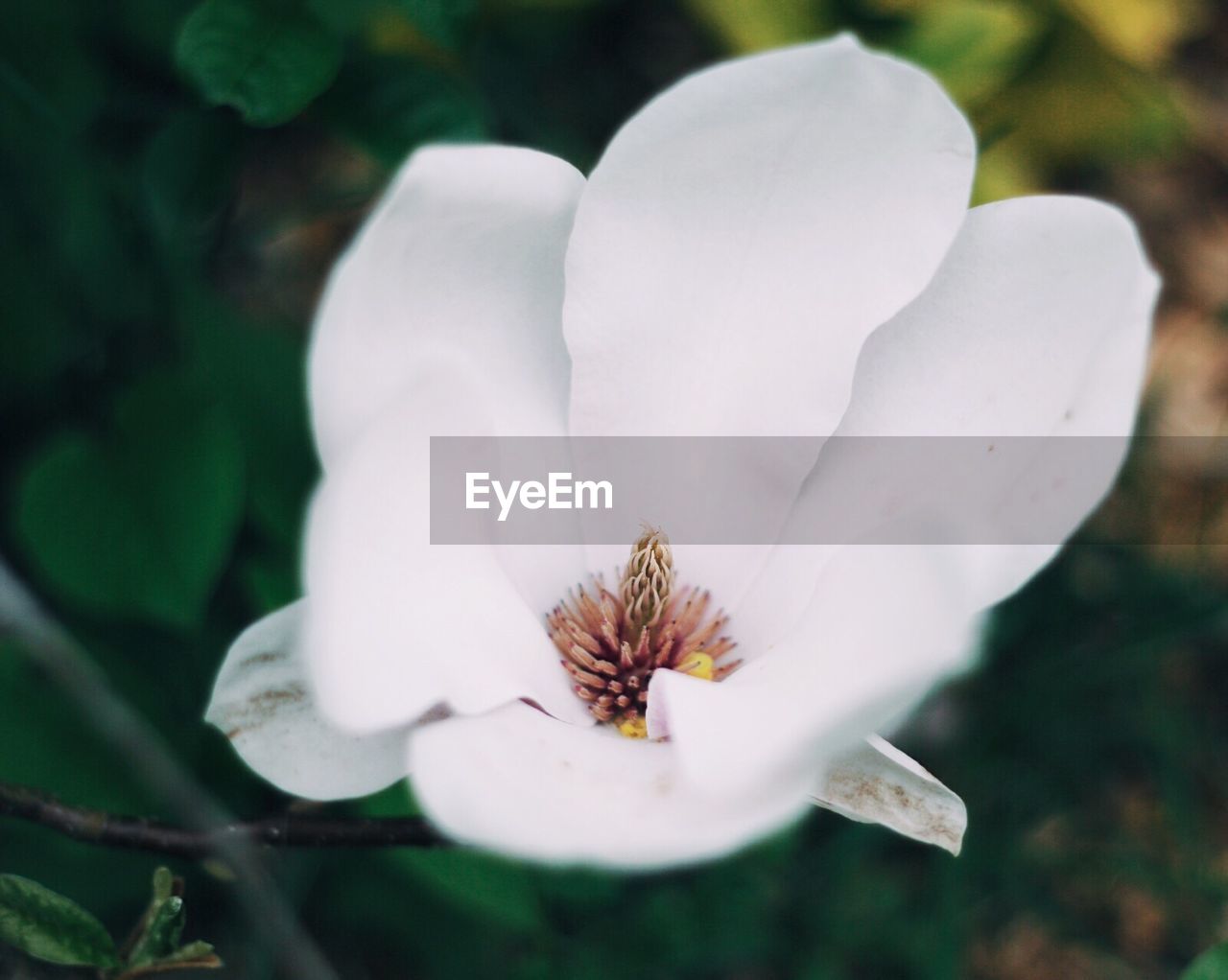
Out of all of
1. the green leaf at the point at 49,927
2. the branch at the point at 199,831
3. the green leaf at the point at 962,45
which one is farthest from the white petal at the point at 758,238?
the green leaf at the point at 962,45

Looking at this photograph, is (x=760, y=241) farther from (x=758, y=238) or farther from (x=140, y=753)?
(x=140, y=753)

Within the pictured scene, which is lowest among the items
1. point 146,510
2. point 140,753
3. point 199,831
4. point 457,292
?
point 146,510

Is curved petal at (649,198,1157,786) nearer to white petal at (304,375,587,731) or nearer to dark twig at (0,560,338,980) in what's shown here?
white petal at (304,375,587,731)

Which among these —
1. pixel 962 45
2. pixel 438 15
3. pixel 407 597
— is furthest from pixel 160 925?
pixel 962 45

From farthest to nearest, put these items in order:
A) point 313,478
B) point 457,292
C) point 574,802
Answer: point 313,478, point 457,292, point 574,802

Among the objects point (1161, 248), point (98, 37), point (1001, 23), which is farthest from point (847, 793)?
point (1161, 248)

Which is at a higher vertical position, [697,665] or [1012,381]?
[1012,381]

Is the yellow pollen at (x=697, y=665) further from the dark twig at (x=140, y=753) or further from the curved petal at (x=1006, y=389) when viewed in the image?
the dark twig at (x=140, y=753)
